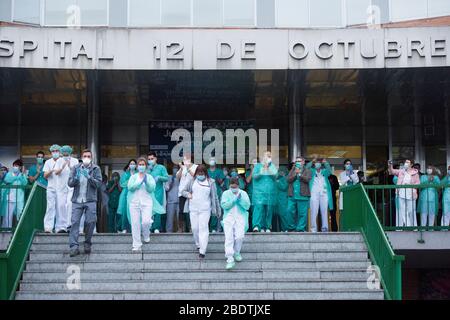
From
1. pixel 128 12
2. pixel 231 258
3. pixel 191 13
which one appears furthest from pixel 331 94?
pixel 231 258

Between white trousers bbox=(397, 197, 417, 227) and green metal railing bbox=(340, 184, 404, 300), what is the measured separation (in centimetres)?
108

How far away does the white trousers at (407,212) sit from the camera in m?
15.0

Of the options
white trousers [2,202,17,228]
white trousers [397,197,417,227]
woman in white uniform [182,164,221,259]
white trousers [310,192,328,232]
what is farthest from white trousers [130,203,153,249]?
white trousers [397,197,417,227]

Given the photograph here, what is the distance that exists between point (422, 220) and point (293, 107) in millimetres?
6538

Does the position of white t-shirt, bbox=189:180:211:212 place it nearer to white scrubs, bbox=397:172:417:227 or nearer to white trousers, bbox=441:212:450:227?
white scrubs, bbox=397:172:417:227

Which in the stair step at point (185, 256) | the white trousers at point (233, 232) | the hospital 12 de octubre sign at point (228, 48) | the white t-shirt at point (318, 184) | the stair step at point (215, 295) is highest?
the hospital 12 de octubre sign at point (228, 48)

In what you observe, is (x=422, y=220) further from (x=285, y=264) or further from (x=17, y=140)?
(x=17, y=140)

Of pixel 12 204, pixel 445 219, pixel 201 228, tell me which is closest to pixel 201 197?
pixel 201 228

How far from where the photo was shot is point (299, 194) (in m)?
14.7

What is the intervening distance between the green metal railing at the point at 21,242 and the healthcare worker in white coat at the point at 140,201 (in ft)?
5.99

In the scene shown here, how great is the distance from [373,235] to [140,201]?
4127 millimetres

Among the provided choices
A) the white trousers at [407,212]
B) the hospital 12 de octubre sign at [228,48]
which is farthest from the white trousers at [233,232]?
the hospital 12 de octubre sign at [228,48]

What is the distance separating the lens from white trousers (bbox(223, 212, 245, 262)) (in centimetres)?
1239

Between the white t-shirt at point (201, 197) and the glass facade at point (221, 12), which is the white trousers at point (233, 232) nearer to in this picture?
the white t-shirt at point (201, 197)
